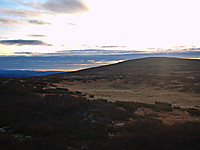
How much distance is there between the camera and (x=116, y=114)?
12.9 m

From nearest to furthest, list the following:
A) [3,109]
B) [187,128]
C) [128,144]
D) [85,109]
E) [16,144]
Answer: [16,144] < [128,144] < [187,128] < [3,109] < [85,109]

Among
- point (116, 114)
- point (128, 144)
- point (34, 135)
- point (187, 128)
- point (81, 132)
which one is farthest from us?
point (116, 114)

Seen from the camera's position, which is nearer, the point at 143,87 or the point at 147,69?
the point at 143,87

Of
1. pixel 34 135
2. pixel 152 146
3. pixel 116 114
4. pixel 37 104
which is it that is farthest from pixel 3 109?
pixel 152 146

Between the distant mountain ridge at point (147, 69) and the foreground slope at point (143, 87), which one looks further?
the distant mountain ridge at point (147, 69)

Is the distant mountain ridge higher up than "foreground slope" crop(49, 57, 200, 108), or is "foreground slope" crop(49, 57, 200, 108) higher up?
the distant mountain ridge

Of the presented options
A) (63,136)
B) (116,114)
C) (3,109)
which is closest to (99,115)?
(116,114)

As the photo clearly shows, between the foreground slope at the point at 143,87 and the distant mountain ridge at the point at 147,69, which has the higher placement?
the distant mountain ridge at the point at 147,69

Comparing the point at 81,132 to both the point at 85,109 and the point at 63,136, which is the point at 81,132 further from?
the point at 85,109

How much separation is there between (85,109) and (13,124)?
6085 millimetres

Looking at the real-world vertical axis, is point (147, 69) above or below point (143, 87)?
above

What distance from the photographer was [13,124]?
9.05 m

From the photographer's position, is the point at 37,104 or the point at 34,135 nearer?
the point at 34,135

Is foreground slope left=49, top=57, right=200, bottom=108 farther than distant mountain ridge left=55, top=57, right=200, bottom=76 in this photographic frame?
No
